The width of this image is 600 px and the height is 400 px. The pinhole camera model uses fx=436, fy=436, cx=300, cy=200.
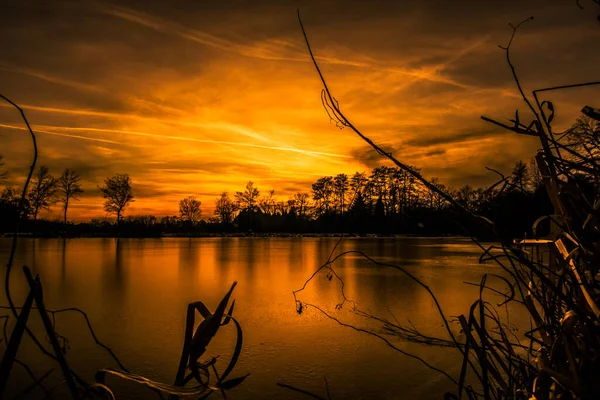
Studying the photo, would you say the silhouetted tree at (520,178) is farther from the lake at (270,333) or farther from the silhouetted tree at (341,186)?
the silhouetted tree at (341,186)

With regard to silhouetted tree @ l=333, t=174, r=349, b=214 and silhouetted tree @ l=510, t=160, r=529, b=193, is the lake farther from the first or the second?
silhouetted tree @ l=333, t=174, r=349, b=214

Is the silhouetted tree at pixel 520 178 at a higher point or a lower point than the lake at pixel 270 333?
higher

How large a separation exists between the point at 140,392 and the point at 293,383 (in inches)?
38.3

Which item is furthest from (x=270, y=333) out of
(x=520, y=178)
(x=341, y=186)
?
(x=341, y=186)

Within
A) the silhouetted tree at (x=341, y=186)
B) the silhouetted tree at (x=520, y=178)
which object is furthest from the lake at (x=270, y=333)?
the silhouetted tree at (x=341, y=186)

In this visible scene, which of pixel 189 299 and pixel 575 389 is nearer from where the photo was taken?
pixel 575 389

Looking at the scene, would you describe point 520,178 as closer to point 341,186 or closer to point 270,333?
point 270,333

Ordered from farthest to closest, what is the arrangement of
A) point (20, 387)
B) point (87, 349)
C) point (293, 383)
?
1. point (87, 349)
2. point (293, 383)
3. point (20, 387)

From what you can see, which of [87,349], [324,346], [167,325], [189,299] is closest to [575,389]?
[324,346]

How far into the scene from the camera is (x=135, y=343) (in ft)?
12.5

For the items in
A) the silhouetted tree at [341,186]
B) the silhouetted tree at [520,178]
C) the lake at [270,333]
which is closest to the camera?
the silhouetted tree at [520,178]

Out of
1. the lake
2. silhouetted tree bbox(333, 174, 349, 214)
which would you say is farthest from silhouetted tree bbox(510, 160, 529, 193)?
silhouetted tree bbox(333, 174, 349, 214)

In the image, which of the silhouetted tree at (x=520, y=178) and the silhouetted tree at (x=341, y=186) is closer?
the silhouetted tree at (x=520, y=178)

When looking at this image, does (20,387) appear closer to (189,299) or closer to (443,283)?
(189,299)
